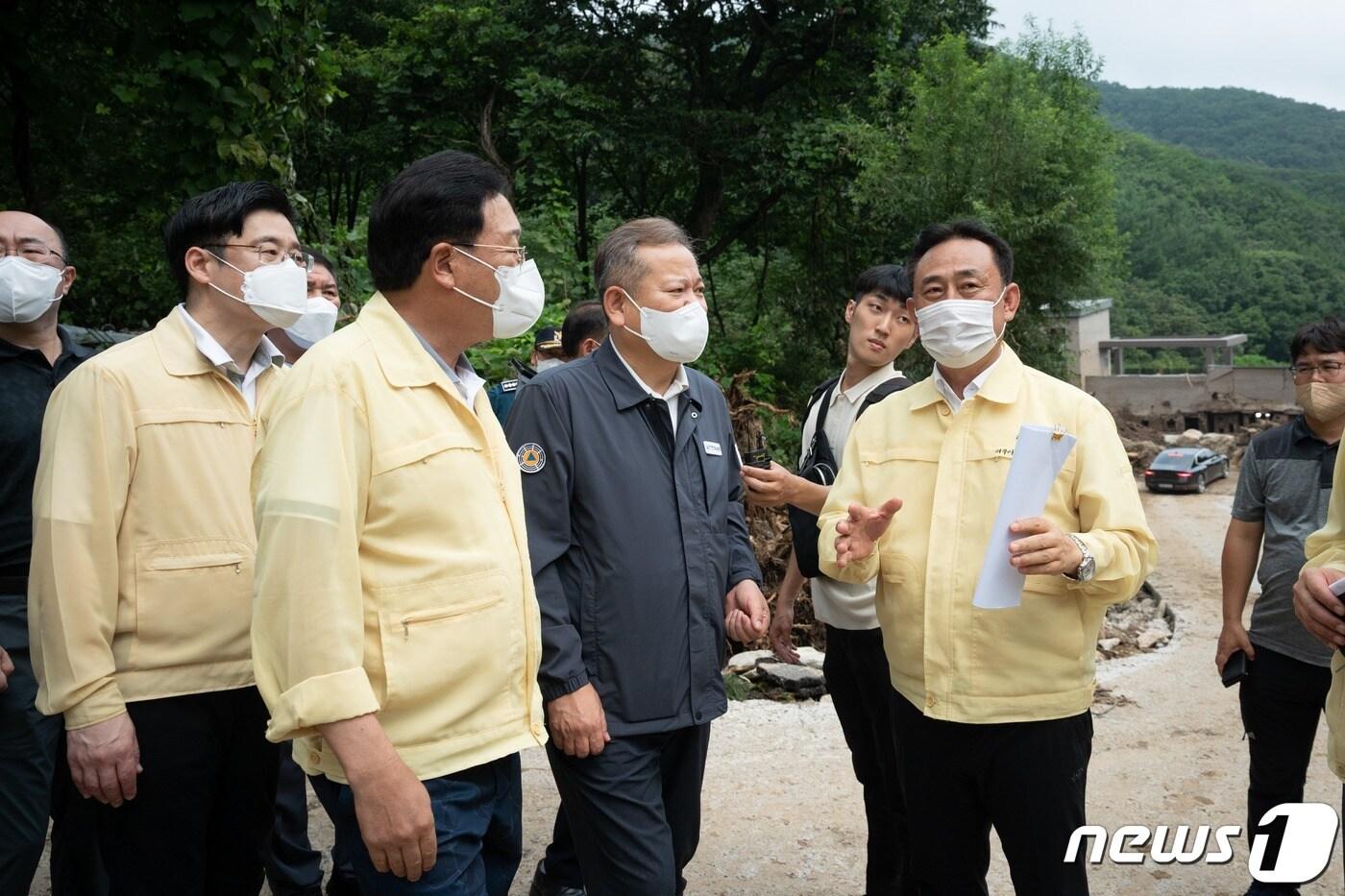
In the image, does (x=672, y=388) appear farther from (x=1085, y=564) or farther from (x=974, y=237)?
(x=1085, y=564)

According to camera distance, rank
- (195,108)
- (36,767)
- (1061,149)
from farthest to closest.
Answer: (1061,149)
(195,108)
(36,767)

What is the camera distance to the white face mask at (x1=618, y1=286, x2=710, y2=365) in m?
3.00

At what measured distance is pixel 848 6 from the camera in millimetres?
17781

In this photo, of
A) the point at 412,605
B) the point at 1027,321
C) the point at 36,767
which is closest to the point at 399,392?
the point at 412,605

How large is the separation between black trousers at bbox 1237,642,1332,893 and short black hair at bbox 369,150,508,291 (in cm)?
321

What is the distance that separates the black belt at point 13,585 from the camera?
9.53 feet

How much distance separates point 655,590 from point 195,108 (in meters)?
4.76

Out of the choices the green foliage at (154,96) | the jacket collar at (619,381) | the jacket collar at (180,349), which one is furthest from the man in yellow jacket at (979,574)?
the green foliage at (154,96)

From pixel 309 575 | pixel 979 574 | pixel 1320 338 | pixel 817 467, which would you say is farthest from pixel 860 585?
pixel 309 575

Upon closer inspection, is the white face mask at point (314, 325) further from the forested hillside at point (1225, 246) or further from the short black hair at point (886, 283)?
the forested hillside at point (1225, 246)

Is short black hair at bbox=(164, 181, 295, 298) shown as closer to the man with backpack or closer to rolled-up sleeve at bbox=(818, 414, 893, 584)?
the man with backpack

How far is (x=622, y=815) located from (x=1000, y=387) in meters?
1.49

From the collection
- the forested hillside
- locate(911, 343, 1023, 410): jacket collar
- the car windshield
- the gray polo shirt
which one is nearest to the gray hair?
locate(911, 343, 1023, 410): jacket collar

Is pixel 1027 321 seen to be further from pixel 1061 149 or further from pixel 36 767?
pixel 36 767
